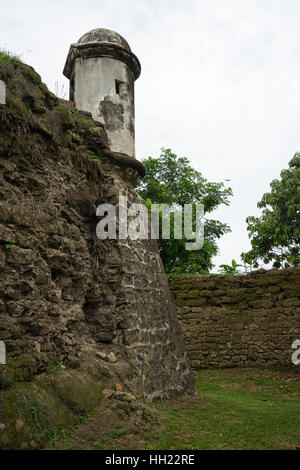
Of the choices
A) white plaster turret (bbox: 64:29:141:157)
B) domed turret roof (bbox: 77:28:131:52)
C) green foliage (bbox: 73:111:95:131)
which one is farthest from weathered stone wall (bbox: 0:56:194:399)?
domed turret roof (bbox: 77:28:131:52)

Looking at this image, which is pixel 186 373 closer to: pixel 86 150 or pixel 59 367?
pixel 59 367

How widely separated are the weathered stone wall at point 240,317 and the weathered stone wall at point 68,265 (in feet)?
10.2

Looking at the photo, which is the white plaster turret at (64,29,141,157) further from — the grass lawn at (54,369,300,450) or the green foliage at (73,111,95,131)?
the grass lawn at (54,369,300,450)

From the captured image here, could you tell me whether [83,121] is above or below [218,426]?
above

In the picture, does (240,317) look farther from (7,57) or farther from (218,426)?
(7,57)

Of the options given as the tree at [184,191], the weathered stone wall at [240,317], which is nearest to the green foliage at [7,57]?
the weathered stone wall at [240,317]

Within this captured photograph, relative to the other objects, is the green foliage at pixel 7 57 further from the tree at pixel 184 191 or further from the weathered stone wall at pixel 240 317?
the tree at pixel 184 191

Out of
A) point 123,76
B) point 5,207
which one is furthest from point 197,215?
point 5,207

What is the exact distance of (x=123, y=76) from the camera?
8289 millimetres

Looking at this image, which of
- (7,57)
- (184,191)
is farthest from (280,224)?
(7,57)

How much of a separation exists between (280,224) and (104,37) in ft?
25.0

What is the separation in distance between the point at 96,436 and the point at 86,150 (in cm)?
411

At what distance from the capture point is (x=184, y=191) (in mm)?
Answer: 18703
